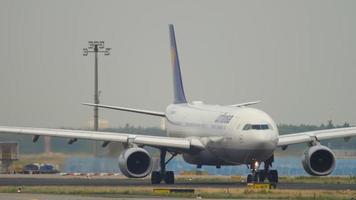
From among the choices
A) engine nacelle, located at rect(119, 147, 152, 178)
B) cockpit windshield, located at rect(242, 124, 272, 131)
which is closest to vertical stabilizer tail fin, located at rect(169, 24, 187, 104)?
engine nacelle, located at rect(119, 147, 152, 178)

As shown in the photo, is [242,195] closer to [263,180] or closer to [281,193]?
[281,193]

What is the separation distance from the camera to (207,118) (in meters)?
74.5

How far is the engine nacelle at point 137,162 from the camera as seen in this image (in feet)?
233

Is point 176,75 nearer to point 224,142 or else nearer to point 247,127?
point 224,142

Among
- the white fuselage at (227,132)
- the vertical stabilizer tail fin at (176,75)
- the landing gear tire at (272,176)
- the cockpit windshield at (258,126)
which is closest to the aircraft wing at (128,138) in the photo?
the white fuselage at (227,132)

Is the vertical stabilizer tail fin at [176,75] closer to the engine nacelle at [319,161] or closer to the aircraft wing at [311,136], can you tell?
the aircraft wing at [311,136]

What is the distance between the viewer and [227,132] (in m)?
70.1

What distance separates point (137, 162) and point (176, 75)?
53.3ft

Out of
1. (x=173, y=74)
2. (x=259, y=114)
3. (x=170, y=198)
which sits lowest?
(x=170, y=198)

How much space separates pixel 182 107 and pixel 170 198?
31.4m

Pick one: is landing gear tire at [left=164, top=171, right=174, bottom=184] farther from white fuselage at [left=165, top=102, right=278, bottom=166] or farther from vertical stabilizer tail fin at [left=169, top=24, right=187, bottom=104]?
vertical stabilizer tail fin at [left=169, top=24, right=187, bottom=104]

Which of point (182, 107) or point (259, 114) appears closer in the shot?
point (259, 114)

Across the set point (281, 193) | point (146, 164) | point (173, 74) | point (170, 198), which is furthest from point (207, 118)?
point (170, 198)

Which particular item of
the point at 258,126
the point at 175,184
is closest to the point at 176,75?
the point at 175,184
